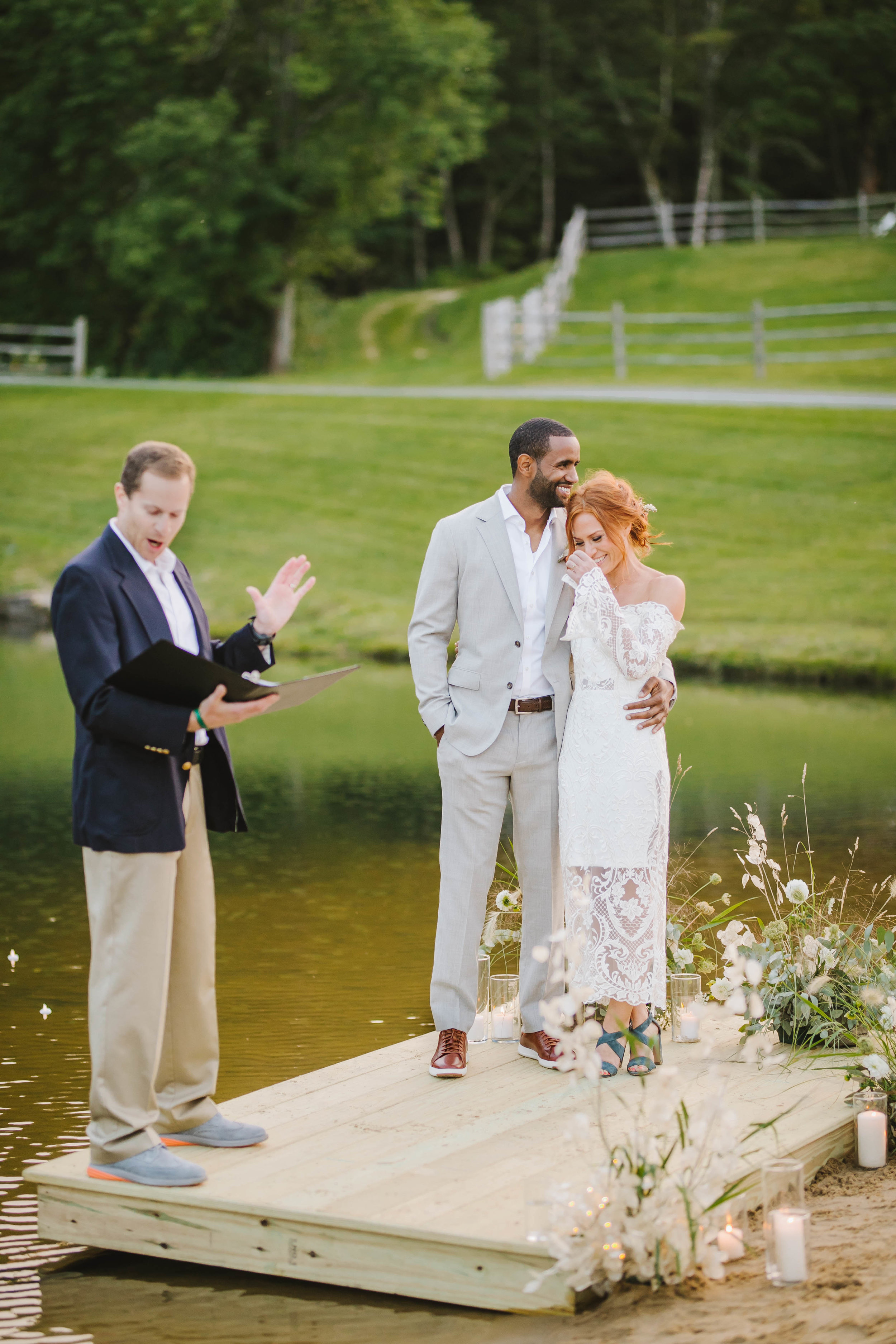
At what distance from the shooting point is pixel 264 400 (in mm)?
24547

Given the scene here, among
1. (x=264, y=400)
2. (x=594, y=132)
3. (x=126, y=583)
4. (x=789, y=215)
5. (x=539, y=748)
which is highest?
(x=594, y=132)

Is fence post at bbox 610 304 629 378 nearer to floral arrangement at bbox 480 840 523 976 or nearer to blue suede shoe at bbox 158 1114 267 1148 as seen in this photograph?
floral arrangement at bbox 480 840 523 976

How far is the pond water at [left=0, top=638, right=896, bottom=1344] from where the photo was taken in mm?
3719

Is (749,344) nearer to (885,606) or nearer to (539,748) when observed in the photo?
(885,606)

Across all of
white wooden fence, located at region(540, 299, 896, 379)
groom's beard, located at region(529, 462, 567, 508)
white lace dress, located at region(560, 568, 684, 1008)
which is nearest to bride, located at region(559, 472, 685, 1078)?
white lace dress, located at region(560, 568, 684, 1008)

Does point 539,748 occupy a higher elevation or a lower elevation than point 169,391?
lower

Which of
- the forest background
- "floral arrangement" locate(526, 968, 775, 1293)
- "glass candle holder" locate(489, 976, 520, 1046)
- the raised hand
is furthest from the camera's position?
the forest background

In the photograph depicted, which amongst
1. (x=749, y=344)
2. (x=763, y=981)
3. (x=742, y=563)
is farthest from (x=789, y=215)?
(x=763, y=981)

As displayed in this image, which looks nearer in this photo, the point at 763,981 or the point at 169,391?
the point at 763,981

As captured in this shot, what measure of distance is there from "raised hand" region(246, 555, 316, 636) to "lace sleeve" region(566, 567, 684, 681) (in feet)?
2.90

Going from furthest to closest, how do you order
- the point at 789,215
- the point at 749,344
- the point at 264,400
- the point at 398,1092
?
the point at 789,215
the point at 749,344
the point at 264,400
the point at 398,1092

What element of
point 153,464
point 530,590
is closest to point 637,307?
point 530,590

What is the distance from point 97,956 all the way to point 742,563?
1466 cm

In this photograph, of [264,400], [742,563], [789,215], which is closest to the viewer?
[742,563]
